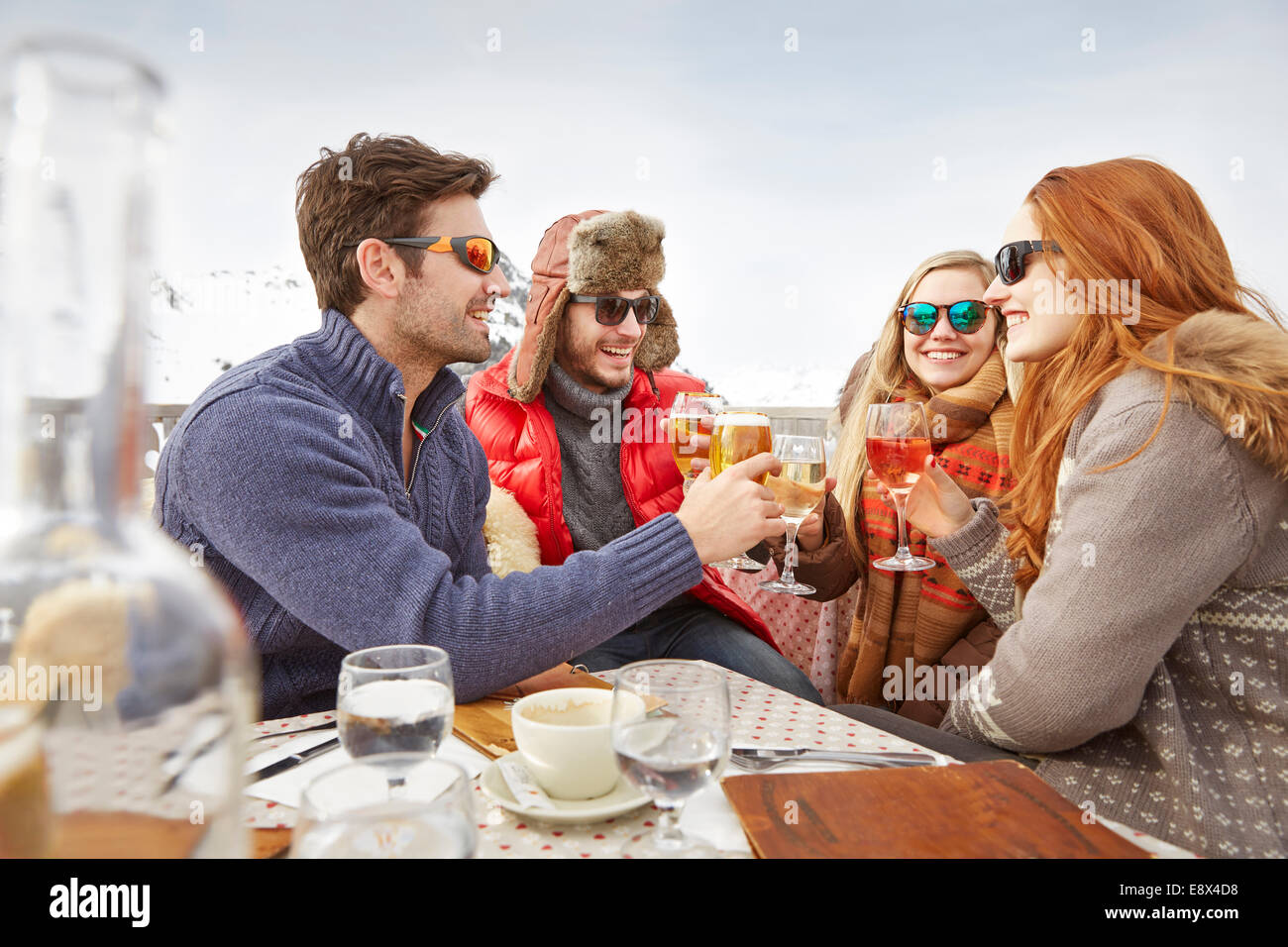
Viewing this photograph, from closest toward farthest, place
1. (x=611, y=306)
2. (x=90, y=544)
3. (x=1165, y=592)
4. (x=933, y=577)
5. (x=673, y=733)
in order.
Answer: (x=90, y=544), (x=673, y=733), (x=1165, y=592), (x=933, y=577), (x=611, y=306)

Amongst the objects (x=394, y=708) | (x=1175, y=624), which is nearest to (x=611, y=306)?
(x=1175, y=624)

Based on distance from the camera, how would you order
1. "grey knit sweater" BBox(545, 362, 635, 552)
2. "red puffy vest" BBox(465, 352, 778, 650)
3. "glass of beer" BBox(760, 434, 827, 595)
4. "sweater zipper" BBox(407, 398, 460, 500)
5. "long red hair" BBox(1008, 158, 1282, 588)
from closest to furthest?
"long red hair" BBox(1008, 158, 1282, 588), "glass of beer" BBox(760, 434, 827, 595), "sweater zipper" BBox(407, 398, 460, 500), "red puffy vest" BBox(465, 352, 778, 650), "grey knit sweater" BBox(545, 362, 635, 552)

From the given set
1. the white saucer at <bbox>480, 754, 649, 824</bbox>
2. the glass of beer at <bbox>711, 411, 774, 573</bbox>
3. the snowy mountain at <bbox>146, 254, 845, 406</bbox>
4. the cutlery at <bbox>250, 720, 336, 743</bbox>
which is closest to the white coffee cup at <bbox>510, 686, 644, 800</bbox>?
the white saucer at <bbox>480, 754, 649, 824</bbox>

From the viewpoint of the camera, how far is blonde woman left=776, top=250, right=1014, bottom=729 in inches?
97.4

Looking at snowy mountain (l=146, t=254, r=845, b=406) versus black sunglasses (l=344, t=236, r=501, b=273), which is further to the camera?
snowy mountain (l=146, t=254, r=845, b=406)

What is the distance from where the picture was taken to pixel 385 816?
1.68 ft

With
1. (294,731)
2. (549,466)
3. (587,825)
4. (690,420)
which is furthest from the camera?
(549,466)

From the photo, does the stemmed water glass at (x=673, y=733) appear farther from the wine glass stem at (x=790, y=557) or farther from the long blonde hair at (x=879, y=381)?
the long blonde hair at (x=879, y=381)

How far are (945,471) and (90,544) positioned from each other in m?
2.59

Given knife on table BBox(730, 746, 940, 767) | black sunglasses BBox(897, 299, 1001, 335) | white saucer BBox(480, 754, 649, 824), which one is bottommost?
knife on table BBox(730, 746, 940, 767)

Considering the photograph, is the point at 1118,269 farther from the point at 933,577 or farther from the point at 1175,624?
the point at 933,577

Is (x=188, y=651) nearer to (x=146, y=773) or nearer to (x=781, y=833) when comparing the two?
(x=146, y=773)

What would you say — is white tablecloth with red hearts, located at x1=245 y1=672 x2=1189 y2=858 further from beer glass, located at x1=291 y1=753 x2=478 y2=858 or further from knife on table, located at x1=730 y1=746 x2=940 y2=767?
beer glass, located at x1=291 y1=753 x2=478 y2=858

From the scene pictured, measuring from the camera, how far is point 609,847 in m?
0.79
